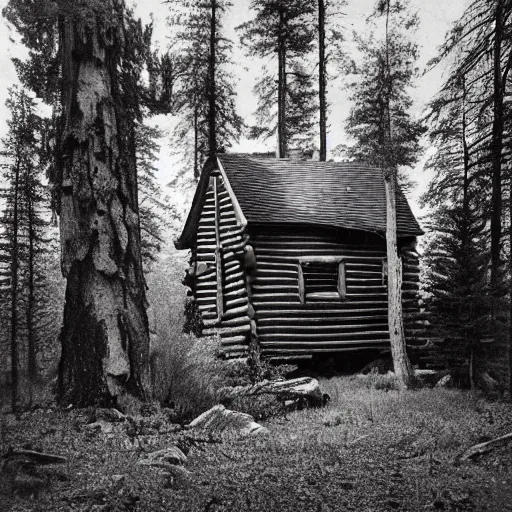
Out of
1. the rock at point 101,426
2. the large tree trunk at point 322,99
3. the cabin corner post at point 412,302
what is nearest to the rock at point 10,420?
the rock at point 101,426

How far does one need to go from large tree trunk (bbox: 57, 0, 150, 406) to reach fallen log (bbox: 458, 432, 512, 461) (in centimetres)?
339

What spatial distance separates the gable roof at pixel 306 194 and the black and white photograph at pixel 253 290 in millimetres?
71

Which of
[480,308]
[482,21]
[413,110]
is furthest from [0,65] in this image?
[413,110]

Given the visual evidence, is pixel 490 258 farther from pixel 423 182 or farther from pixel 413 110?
pixel 423 182

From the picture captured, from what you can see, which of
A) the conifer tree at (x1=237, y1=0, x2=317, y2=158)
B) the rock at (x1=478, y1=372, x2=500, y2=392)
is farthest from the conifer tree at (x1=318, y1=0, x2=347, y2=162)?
the rock at (x1=478, y1=372, x2=500, y2=392)

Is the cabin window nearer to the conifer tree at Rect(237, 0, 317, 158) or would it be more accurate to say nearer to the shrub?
the conifer tree at Rect(237, 0, 317, 158)

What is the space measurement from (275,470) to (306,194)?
12034 millimetres

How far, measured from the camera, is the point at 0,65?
5203 mm

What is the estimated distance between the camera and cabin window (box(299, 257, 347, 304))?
14519mm

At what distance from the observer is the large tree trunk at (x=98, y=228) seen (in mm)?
5625

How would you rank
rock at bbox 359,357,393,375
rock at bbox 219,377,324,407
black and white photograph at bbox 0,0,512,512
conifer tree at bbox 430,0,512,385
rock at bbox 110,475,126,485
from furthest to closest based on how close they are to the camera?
1. rock at bbox 359,357,393,375
2. rock at bbox 219,377,324,407
3. conifer tree at bbox 430,0,512,385
4. black and white photograph at bbox 0,0,512,512
5. rock at bbox 110,475,126,485

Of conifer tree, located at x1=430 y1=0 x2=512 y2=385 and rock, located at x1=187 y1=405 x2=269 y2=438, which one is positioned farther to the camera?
conifer tree, located at x1=430 y1=0 x2=512 y2=385

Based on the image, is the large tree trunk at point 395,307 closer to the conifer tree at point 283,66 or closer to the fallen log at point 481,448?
the conifer tree at point 283,66

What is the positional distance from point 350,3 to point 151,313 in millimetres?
8433
